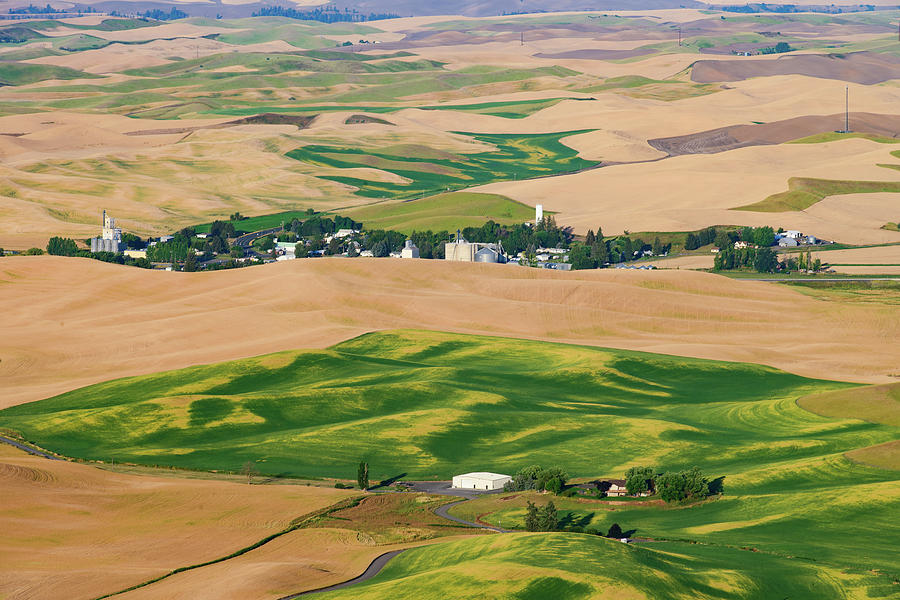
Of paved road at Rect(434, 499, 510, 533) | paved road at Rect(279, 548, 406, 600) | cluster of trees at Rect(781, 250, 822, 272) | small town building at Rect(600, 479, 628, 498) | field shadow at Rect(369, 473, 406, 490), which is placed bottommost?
paved road at Rect(279, 548, 406, 600)

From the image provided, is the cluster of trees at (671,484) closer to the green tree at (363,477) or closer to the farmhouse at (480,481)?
the farmhouse at (480,481)

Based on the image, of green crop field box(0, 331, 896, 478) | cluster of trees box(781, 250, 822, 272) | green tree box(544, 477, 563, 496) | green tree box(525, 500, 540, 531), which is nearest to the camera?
green tree box(525, 500, 540, 531)

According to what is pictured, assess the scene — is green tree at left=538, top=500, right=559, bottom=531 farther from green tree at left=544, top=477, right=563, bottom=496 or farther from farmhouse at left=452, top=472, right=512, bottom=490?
farmhouse at left=452, top=472, right=512, bottom=490

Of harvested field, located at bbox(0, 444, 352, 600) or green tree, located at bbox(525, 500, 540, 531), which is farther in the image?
green tree, located at bbox(525, 500, 540, 531)

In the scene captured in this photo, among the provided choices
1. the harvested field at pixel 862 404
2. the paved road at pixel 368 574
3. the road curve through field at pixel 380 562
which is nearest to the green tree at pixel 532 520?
the road curve through field at pixel 380 562

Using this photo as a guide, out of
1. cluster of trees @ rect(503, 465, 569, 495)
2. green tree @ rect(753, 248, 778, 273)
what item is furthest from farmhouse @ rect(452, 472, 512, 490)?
green tree @ rect(753, 248, 778, 273)

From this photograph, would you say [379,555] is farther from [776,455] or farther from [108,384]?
[108,384]
